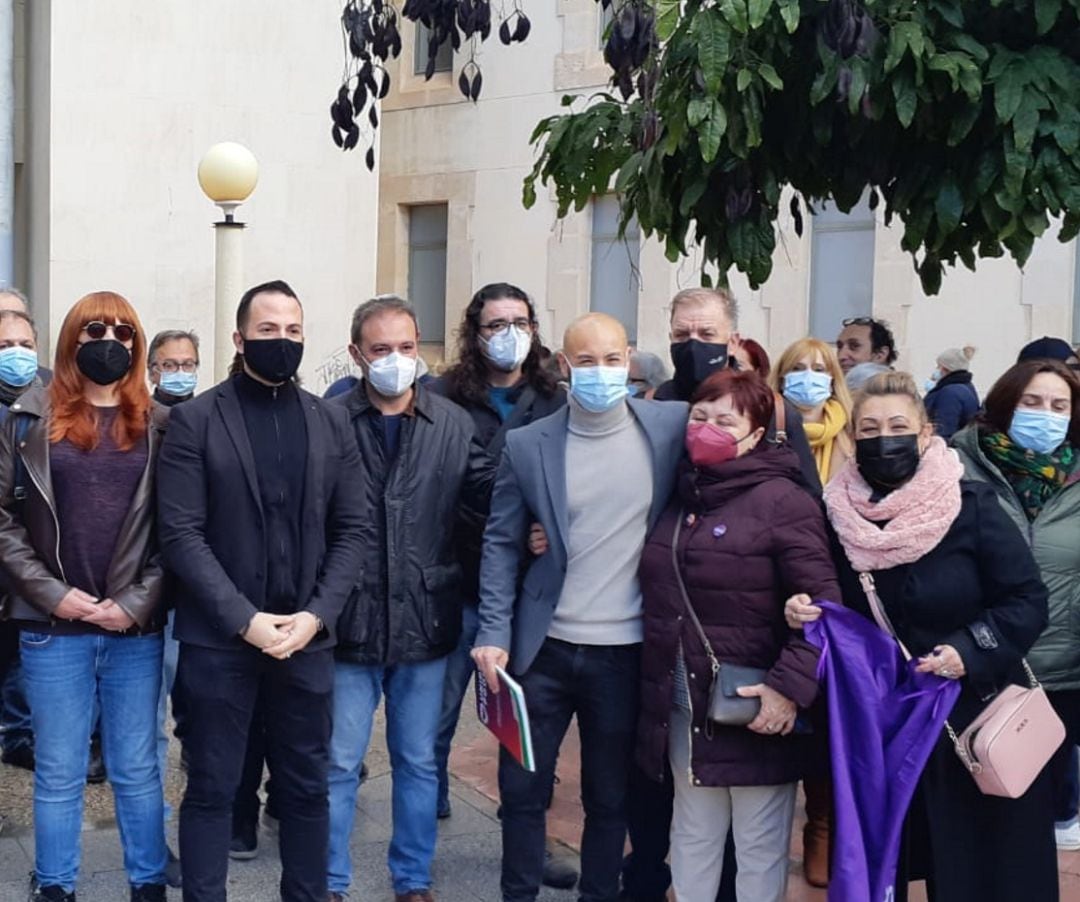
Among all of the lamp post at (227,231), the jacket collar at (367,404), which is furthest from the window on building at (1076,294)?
the jacket collar at (367,404)

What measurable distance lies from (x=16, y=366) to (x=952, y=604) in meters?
3.32

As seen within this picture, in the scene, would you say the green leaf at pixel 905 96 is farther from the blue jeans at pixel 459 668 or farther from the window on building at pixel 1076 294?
the window on building at pixel 1076 294

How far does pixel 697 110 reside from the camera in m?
4.39

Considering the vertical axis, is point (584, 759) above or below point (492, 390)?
below

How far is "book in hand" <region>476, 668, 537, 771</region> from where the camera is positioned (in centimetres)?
431

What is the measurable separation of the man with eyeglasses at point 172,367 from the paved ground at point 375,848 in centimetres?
165

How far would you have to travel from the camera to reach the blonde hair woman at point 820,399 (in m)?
5.62

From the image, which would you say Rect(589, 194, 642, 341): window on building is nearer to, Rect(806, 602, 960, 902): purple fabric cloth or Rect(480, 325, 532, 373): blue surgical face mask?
Rect(480, 325, 532, 373): blue surgical face mask

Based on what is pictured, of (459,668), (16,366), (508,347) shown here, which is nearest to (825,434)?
(508,347)

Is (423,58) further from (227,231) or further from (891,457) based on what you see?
(891,457)

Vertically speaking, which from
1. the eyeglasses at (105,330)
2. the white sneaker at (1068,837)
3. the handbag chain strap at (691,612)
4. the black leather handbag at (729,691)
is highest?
the eyeglasses at (105,330)

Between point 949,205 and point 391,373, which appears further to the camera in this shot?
point 949,205

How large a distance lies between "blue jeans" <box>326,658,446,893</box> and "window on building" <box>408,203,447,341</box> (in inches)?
541

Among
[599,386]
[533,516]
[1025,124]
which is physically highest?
[1025,124]
